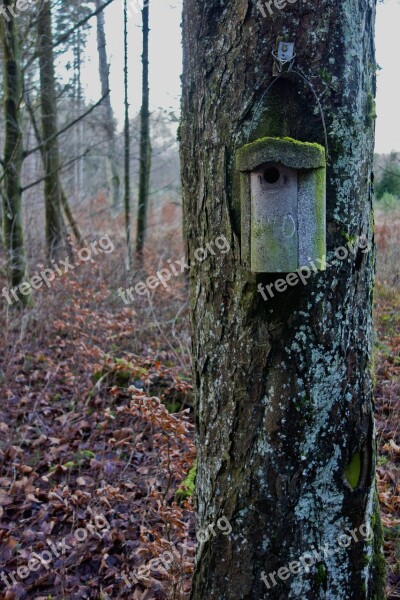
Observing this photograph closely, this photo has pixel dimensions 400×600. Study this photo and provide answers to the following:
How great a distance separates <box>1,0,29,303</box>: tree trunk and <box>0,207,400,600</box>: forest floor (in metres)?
0.61

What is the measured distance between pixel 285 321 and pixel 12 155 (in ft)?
19.0

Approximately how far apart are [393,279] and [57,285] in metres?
5.11

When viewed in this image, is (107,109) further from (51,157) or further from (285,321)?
(285,321)

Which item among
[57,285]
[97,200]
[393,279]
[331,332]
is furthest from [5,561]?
[97,200]

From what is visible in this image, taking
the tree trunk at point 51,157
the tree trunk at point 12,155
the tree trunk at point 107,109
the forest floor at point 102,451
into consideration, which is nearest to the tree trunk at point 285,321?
the forest floor at point 102,451

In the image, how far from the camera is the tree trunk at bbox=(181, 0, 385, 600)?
4.87ft

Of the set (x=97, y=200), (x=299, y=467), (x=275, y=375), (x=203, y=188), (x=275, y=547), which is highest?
(x=97, y=200)

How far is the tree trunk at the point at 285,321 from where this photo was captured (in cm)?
148

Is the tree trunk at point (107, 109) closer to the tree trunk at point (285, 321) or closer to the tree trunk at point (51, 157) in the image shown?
the tree trunk at point (51, 157)

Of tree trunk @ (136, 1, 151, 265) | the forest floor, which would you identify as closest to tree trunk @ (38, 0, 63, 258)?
tree trunk @ (136, 1, 151, 265)

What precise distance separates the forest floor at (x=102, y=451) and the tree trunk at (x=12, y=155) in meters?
0.61

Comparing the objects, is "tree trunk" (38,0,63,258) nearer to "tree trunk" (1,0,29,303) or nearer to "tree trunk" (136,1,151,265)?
"tree trunk" (1,0,29,303)

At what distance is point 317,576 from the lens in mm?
1633

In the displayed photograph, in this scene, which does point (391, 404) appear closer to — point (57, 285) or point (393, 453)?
point (393, 453)
